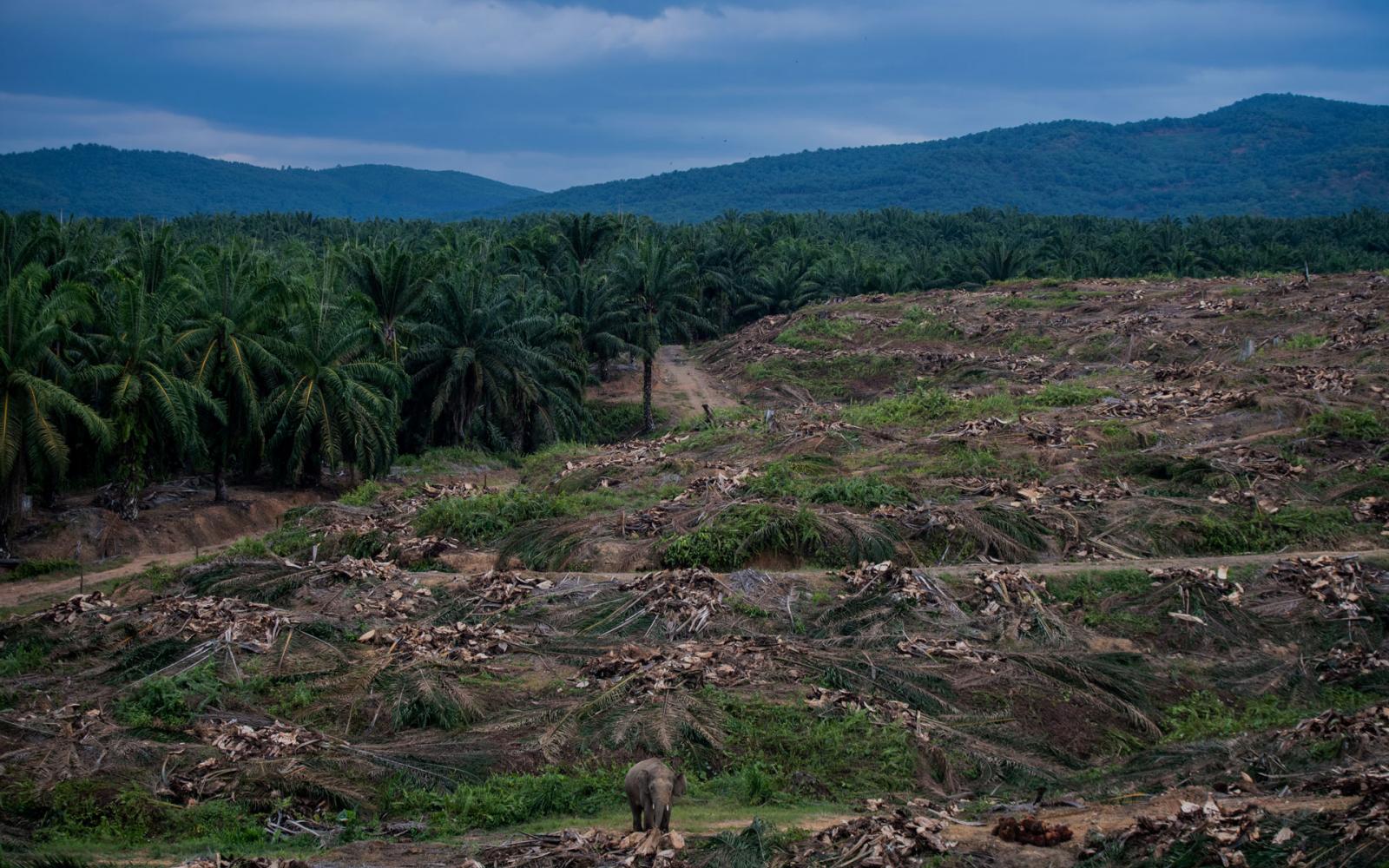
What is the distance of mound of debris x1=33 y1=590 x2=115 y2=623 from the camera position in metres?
13.5

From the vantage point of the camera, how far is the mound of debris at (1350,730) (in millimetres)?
8422

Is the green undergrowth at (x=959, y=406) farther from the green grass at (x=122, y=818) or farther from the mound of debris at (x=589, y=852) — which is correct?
the green grass at (x=122, y=818)

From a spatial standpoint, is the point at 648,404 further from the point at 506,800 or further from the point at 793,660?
the point at 506,800

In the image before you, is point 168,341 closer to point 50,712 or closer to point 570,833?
point 50,712

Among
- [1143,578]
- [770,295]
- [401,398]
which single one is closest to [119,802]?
[1143,578]

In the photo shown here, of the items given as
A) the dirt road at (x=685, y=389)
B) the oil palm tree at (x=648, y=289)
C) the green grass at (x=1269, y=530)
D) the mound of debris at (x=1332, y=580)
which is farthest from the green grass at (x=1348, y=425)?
the oil palm tree at (x=648, y=289)

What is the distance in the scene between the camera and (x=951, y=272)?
5094 centimetres

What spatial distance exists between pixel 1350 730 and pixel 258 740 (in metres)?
8.75

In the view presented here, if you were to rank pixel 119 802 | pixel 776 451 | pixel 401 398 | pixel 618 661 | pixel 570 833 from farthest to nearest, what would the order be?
pixel 401 398 → pixel 776 451 → pixel 618 661 → pixel 119 802 → pixel 570 833

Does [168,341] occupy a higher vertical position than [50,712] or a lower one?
higher

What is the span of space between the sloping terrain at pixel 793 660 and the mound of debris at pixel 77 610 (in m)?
0.06

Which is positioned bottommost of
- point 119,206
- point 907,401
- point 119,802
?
point 119,802

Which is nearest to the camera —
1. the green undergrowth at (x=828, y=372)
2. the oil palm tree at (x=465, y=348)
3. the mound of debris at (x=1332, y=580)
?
the mound of debris at (x=1332, y=580)

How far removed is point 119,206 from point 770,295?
181 m
